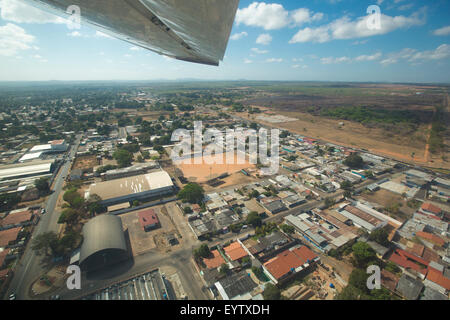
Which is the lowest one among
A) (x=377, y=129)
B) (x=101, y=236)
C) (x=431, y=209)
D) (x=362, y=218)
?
(x=362, y=218)

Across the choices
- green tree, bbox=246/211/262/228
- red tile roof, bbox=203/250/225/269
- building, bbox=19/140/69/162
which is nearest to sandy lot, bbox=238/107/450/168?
green tree, bbox=246/211/262/228

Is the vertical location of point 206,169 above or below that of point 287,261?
above

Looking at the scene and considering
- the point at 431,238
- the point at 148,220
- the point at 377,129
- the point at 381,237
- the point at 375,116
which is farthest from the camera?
the point at 375,116

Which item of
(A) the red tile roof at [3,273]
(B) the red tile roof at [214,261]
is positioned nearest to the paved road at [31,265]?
(A) the red tile roof at [3,273]

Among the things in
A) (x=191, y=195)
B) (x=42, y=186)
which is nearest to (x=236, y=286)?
(x=191, y=195)

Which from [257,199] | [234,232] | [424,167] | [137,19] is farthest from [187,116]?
[137,19]

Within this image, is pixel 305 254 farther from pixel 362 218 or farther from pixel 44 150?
pixel 44 150

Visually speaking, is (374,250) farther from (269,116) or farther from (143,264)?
(269,116)

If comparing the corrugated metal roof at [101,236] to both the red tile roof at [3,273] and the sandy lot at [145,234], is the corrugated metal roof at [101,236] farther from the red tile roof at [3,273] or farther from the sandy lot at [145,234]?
the red tile roof at [3,273]

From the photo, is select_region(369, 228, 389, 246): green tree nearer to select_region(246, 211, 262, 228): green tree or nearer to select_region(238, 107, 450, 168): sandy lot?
select_region(246, 211, 262, 228): green tree
